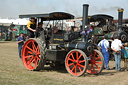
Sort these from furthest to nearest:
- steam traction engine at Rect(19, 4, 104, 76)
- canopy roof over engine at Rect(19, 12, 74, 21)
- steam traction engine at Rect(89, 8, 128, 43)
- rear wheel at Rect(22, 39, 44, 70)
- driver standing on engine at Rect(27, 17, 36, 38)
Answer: steam traction engine at Rect(89, 8, 128, 43) → driver standing on engine at Rect(27, 17, 36, 38) → canopy roof over engine at Rect(19, 12, 74, 21) → rear wheel at Rect(22, 39, 44, 70) → steam traction engine at Rect(19, 4, 104, 76)

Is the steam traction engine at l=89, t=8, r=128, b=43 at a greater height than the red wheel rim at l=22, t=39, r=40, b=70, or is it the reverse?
the steam traction engine at l=89, t=8, r=128, b=43

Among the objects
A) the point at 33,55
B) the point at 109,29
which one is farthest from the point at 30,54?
the point at 109,29

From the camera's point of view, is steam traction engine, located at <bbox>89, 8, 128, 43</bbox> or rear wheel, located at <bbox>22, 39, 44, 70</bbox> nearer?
rear wheel, located at <bbox>22, 39, 44, 70</bbox>

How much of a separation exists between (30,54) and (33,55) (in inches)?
19.7

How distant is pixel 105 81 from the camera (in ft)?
17.4

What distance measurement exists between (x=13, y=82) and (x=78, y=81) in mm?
1505

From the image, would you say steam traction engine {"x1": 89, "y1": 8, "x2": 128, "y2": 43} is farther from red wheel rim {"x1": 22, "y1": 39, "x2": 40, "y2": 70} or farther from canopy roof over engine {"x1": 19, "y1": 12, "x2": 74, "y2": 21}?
red wheel rim {"x1": 22, "y1": 39, "x2": 40, "y2": 70}

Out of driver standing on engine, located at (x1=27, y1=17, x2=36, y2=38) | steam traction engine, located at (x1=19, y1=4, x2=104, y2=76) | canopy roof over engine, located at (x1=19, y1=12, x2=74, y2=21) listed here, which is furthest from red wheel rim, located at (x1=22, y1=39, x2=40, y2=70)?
canopy roof over engine, located at (x1=19, y1=12, x2=74, y2=21)

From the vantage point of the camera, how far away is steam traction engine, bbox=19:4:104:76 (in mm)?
5887

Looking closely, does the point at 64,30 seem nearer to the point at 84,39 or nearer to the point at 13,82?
the point at 84,39

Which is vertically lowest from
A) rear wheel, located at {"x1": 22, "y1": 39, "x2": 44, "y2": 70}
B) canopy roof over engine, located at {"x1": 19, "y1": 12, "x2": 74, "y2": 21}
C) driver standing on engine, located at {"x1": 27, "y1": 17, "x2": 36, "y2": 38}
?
rear wheel, located at {"x1": 22, "y1": 39, "x2": 44, "y2": 70}

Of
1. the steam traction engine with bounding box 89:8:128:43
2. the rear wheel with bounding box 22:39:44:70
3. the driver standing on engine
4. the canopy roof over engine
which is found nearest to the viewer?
the rear wheel with bounding box 22:39:44:70

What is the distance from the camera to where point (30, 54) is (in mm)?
6930

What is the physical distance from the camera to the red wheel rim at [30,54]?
21.0 ft
